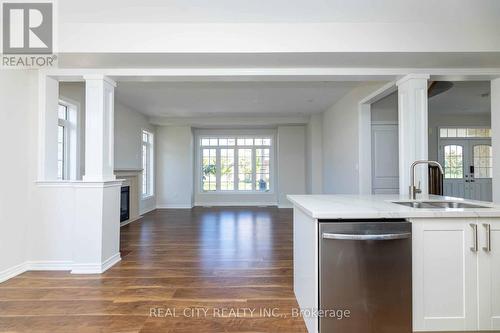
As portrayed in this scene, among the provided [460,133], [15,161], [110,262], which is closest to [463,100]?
[460,133]

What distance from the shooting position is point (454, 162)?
741cm

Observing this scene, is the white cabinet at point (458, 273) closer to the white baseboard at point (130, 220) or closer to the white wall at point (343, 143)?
the white wall at point (343, 143)

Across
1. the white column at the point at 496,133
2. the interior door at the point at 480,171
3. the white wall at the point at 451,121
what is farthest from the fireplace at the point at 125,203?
the interior door at the point at 480,171

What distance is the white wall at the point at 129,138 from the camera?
19.2 ft

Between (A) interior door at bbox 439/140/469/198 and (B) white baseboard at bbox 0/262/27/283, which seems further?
(A) interior door at bbox 439/140/469/198

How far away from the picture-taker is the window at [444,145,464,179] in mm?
7375

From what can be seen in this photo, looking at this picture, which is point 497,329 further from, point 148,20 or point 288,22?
point 148,20

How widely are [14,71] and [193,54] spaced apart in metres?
2.03

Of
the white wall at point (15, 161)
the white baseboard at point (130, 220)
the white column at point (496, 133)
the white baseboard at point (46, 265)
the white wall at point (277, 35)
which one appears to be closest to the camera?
the white wall at point (277, 35)

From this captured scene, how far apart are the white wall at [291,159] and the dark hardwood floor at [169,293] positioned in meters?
4.38

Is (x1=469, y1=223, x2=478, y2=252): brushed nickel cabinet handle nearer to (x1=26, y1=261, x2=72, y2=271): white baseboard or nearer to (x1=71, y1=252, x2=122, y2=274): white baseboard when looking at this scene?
(x1=71, y1=252, x2=122, y2=274): white baseboard

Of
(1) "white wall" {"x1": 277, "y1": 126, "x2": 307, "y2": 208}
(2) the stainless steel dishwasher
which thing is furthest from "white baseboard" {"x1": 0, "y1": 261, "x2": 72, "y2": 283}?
(1) "white wall" {"x1": 277, "y1": 126, "x2": 307, "y2": 208}

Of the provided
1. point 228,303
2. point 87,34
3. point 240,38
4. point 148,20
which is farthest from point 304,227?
point 87,34

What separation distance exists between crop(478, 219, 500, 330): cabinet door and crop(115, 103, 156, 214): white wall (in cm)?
585
